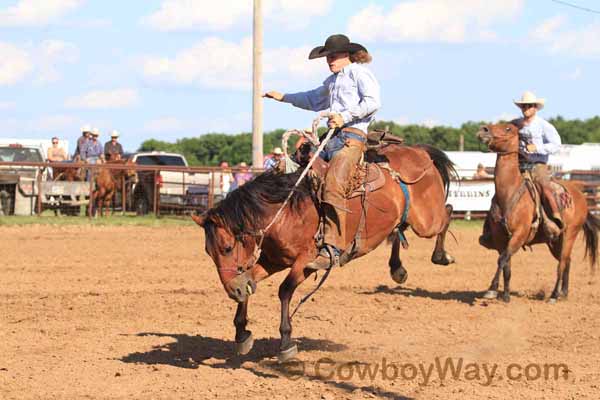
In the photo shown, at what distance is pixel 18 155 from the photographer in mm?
21688

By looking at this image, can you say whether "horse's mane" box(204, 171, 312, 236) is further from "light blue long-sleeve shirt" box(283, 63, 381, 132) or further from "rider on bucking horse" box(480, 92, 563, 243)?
"rider on bucking horse" box(480, 92, 563, 243)

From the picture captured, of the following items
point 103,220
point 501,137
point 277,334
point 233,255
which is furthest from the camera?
→ point 103,220

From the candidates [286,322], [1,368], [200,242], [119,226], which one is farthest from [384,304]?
[119,226]

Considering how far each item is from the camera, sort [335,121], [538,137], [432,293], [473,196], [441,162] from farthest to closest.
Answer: [473,196]
[432,293]
[538,137]
[441,162]
[335,121]

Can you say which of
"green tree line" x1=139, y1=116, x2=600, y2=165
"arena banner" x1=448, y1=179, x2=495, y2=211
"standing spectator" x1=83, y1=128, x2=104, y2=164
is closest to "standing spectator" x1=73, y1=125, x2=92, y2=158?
"standing spectator" x1=83, y1=128, x2=104, y2=164

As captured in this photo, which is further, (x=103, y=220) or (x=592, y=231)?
(x=103, y=220)

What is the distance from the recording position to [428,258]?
50.8 feet

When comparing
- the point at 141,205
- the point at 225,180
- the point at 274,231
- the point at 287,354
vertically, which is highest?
the point at 225,180

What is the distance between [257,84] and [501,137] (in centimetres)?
1069

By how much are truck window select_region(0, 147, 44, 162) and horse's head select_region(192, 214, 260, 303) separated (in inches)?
616

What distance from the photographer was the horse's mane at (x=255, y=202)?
7012 millimetres

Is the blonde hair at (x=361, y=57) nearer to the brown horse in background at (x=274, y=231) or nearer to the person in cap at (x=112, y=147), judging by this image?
the brown horse in background at (x=274, y=231)

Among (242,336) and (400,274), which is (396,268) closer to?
(400,274)

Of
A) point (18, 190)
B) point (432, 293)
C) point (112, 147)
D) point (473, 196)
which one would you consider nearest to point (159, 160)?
point (112, 147)
